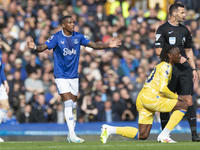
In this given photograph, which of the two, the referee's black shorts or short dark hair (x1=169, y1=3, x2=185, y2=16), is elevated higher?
short dark hair (x1=169, y1=3, x2=185, y2=16)

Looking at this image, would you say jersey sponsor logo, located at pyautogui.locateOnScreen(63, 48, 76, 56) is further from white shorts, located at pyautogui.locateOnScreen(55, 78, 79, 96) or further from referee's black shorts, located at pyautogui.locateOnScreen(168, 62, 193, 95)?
referee's black shorts, located at pyautogui.locateOnScreen(168, 62, 193, 95)

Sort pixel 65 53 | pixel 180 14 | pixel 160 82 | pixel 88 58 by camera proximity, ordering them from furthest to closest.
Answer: pixel 88 58, pixel 65 53, pixel 180 14, pixel 160 82

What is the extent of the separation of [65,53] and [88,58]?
7616mm

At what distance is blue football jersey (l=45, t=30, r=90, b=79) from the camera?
38.1 ft

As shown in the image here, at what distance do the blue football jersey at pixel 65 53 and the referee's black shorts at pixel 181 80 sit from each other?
1.92 metres

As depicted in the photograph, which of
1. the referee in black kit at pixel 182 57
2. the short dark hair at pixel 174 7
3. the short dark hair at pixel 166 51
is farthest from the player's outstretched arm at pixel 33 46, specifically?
the short dark hair at pixel 174 7

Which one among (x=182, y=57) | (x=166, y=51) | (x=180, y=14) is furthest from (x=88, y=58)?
(x=166, y=51)

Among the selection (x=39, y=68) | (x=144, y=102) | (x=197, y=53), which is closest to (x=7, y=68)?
(x=39, y=68)

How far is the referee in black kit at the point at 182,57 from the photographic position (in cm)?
1120

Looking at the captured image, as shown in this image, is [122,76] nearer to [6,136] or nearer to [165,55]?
[6,136]

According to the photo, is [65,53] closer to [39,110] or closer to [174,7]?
[174,7]

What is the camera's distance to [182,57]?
1125 centimetres

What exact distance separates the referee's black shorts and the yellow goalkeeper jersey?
819mm

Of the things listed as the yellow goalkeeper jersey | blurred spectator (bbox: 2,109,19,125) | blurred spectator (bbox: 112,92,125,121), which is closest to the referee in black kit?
the yellow goalkeeper jersey
